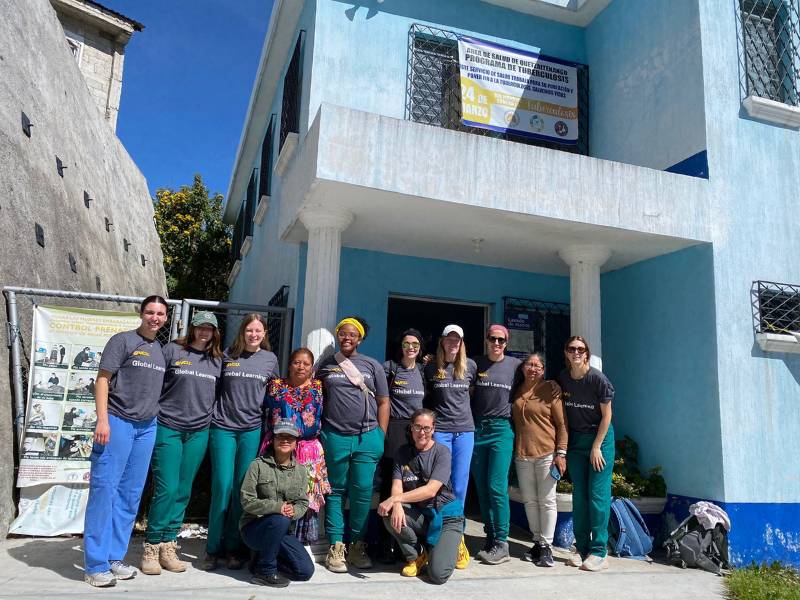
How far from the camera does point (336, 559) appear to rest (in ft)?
14.7

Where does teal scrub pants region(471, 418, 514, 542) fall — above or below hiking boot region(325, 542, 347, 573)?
above

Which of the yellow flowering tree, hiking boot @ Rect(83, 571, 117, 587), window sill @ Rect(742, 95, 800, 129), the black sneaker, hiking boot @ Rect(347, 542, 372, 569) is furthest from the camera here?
the yellow flowering tree

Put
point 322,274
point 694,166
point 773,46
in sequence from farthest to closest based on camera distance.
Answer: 1. point 773,46
2. point 694,166
3. point 322,274

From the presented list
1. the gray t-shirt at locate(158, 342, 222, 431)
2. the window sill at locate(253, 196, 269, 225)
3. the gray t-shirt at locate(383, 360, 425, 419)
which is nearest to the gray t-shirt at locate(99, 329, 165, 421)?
the gray t-shirt at locate(158, 342, 222, 431)

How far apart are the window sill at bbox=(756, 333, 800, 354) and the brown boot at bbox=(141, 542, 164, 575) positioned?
576 cm

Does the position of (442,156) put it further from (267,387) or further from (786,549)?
(786,549)

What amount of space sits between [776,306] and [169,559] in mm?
6227

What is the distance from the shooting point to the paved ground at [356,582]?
153 inches

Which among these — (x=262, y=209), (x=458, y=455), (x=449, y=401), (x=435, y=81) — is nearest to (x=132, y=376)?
(x=449, y=401)

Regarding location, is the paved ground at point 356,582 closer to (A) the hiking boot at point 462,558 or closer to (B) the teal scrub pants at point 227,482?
(A) the hiking boot at point 462,558

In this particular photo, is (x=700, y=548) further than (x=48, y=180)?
No

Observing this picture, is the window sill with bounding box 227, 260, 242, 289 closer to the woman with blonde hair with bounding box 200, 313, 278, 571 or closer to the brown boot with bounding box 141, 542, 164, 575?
the woman with blonde hair with bounding box 200, 313, 278, 571

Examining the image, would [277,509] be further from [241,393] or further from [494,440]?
[494,440]

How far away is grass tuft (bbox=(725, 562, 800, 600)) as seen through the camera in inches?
181
